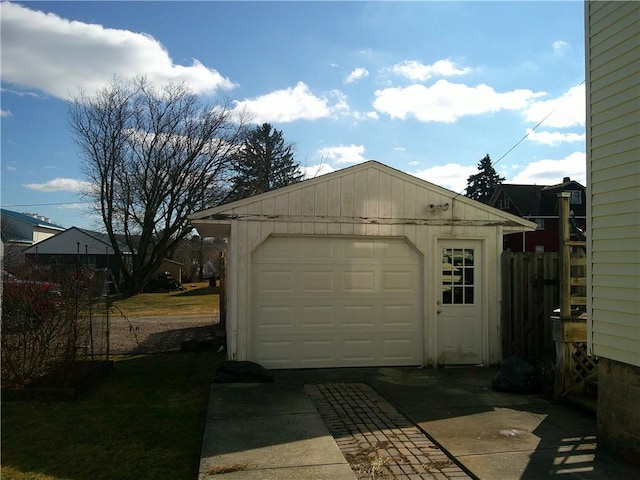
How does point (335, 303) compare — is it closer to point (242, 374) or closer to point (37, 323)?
point (242, 374)

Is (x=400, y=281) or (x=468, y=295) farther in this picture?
(x=468, y=295)

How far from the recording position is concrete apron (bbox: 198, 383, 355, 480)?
391 cm

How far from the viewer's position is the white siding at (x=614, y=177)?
4223 millimetres

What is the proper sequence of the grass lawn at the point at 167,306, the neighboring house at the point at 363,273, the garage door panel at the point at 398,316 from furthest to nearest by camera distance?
the grass lawn at the point at 167,306 → the garage door panel at the point at 398,316 → the neighboring house at the point at 363,273

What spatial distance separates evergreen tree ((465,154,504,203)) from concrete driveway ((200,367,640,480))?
5002 centimetres

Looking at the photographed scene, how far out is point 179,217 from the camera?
3156cm

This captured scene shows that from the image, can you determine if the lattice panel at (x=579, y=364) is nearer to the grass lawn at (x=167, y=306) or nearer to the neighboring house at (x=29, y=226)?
the grass lawn at (x=167, y=306)

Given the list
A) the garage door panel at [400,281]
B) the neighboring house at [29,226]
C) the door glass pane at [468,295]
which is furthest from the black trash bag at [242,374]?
the neighboring house at [29,226]

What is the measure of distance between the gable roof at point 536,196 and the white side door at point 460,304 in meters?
30.2

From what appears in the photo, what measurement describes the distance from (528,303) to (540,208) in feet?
102

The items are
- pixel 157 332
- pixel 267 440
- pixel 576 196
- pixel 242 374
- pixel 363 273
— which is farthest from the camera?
pixel 576 196

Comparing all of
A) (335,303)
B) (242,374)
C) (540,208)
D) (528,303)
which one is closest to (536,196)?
(540,208)

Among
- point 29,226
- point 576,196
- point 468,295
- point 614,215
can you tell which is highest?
point 576,196

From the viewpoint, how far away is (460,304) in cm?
838
